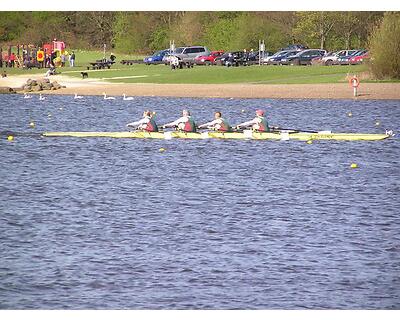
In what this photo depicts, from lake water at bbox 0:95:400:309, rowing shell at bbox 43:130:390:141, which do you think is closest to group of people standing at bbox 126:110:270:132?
rowing shell at bbox 43:130:390:141

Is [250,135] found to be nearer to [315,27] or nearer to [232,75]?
[315,27]

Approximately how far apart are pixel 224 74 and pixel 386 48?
15940 millimetres

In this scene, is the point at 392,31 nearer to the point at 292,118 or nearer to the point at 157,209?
the point at 157,209

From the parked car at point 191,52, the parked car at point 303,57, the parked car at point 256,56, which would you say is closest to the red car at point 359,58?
the parked car at point 303,57

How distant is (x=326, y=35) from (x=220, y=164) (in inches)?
170

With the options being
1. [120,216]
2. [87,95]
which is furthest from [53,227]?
[87,95]

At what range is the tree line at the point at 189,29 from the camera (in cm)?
2212

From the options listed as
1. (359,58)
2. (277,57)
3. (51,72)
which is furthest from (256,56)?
(51,72)

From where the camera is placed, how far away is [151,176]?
89.2 ft

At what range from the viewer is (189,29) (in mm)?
25547

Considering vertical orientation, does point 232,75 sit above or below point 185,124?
above

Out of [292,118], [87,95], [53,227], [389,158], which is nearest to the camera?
[53,227]

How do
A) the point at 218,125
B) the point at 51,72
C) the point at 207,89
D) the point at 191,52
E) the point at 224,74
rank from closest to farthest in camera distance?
the point at 218,125, the point at 191,52, the point at 207,89, the point at 224,74, the point at 51,72

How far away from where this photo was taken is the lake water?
16.5 meters
